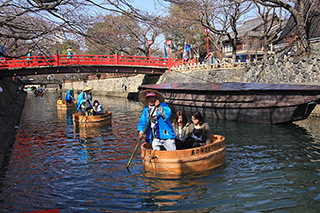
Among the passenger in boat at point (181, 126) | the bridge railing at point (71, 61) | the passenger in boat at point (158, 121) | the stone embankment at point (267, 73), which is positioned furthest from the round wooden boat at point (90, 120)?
the passenger in boat at point (158, 121)

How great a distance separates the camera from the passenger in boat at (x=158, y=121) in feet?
23.1

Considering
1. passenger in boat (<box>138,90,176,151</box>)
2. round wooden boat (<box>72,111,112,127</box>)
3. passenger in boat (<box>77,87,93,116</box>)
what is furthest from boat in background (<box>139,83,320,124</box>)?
passenger in boat (<box>138,90,176,151</box>)

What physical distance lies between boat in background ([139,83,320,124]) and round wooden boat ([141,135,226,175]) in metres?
7.90

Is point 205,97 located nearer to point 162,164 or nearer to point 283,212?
point 162,164

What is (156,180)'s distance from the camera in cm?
693

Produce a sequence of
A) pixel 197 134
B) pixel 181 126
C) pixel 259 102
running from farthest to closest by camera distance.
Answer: pixel 259 102 → pixel 181 126 → pixel 197 134

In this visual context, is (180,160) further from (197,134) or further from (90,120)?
(90,120)

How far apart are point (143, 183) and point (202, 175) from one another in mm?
1564

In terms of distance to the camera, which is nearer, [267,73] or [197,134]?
[197,134]

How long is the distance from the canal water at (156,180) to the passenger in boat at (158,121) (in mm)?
884

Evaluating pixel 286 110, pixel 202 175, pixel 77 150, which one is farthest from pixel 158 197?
pixel 286 110

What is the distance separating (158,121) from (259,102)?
925 cm

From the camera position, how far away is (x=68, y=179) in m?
7.36

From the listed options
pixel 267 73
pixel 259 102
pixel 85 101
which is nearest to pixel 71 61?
pixel 85 101
